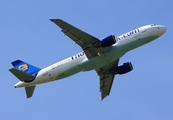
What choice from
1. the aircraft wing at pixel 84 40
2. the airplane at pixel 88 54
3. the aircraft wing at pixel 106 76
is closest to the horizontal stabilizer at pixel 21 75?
the airplane at pixel 88 54

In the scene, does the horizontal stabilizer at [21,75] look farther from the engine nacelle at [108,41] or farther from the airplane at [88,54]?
the engine nacelle at [108,41]

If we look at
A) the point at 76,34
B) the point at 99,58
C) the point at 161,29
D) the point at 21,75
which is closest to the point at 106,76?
the point at 99,58

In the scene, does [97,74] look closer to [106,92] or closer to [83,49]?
[106,92]

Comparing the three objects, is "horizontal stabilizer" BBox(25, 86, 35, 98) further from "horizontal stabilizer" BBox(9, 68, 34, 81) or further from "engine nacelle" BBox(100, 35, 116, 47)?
"engine nacelle" BBox(100, 35, 116, 47)

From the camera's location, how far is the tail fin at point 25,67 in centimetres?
8197

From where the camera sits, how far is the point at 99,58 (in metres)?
77.2

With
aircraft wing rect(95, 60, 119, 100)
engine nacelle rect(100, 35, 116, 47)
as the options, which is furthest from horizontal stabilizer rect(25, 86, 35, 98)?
engine nacelle rect(100, 35, 116, 47)

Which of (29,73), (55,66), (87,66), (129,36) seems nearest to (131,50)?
(129,36)

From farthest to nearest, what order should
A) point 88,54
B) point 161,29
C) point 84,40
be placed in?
point 161,29, point 88,54, point 84,40

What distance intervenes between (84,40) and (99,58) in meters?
4.06

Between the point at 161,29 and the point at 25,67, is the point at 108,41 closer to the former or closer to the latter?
the point at 161,29

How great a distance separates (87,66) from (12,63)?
15654 mm

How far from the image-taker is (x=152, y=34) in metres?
77.9

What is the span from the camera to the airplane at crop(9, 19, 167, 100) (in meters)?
76.1
